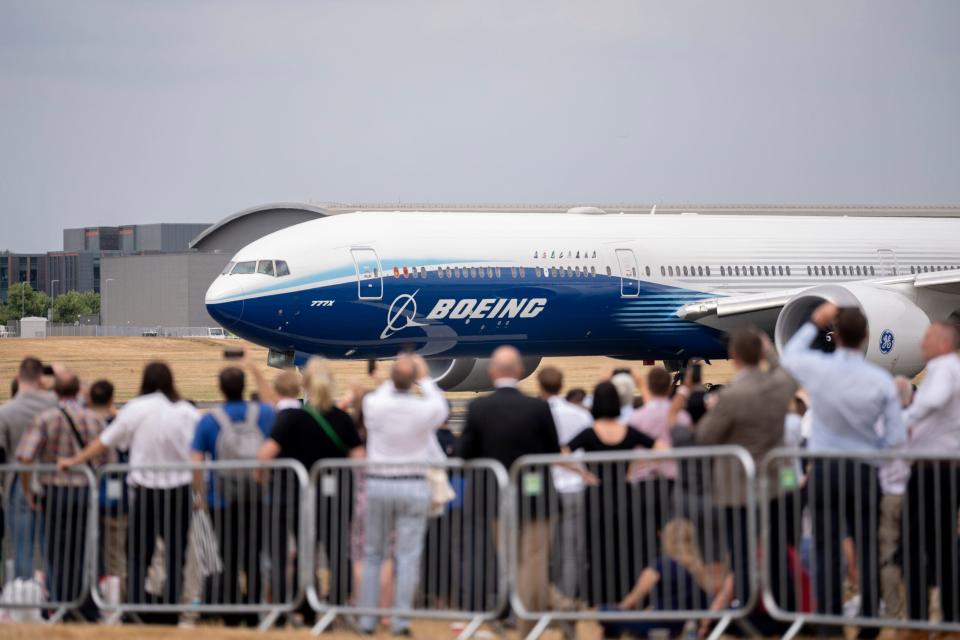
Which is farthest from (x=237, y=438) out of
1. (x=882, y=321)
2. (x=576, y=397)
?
(x=882, y=321)

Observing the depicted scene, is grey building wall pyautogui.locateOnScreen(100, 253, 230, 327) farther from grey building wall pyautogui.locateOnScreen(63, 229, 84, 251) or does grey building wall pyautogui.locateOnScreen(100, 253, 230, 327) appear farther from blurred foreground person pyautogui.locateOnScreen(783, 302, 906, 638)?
blurred foreground person pyautogui.locateOnScreen(783, 302, 906, 638)

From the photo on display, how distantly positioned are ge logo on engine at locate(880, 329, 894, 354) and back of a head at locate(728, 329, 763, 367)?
46.3 feet

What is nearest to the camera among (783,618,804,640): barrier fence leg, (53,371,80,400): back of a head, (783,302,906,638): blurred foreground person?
(783,618,804,640): barrier fence leg

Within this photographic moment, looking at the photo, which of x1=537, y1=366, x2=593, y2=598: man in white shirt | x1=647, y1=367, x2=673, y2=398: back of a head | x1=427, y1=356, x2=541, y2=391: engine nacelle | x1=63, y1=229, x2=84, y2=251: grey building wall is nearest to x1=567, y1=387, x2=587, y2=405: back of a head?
x1=647, y1=367, x2=673, y2=398: back of a head

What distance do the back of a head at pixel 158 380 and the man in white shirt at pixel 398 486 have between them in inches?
62.4

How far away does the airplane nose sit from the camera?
22.5 metres

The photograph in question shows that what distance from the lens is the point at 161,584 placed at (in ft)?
34.2

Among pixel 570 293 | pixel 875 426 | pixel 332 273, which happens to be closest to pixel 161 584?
pixel 875 426

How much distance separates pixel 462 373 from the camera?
25.8 m

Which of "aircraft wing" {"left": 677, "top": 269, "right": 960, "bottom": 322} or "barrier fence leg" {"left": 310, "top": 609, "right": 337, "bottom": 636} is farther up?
"aircraft wing" {"left": 677, "top": 269, "right": 960, "bottom": 322}

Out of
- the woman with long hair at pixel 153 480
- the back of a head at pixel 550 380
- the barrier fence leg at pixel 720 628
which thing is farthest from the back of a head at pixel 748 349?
the woman with long hair at pixel 153 480

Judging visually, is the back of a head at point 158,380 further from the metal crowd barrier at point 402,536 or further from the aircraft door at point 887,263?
the aircraft door at point 887,263

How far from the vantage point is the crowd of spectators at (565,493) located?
29.8 ft

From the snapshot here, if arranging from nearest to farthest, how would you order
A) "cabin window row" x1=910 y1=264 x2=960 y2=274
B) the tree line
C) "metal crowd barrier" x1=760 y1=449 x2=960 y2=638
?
"metal crowd barrier" x1=760 y1=449 x2=960 y2=638 → "cabin window row" x1=910 y1=264 x2=960 y2=274 → the tree line
